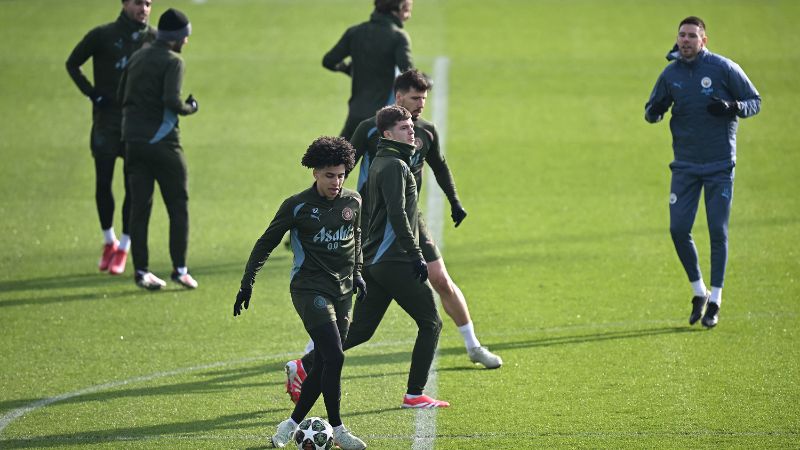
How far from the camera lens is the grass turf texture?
28.1 ft

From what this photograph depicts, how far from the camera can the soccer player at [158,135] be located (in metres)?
11.4

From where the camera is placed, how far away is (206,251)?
13.2 m

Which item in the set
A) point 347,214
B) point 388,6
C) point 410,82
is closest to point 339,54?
point 388,6

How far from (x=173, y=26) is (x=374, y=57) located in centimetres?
187

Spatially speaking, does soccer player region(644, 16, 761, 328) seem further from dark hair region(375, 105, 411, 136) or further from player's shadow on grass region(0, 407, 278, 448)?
player's shadow on grass region(0, 407, 278, 448)

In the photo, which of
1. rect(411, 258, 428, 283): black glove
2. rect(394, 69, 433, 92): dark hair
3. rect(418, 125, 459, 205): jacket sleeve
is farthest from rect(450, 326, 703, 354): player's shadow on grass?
rect(394, 69, 433, 92): dark hair

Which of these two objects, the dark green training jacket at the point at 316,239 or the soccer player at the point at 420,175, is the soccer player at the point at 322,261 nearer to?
the dark green training jacket at the point at 316,239

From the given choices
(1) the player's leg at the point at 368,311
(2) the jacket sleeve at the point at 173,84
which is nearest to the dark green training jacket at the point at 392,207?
(1) the player's leg at the point at 368,311

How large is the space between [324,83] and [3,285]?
8524mm

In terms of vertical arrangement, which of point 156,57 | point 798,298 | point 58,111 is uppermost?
point 156,57

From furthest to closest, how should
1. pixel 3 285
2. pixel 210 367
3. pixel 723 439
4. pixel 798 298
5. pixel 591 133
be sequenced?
pixel 591 133, pixel 3 285, pixel 798 298, pixel 210 367, pixel 723 439

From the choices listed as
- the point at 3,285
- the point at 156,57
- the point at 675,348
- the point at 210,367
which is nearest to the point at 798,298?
the point at 675,348

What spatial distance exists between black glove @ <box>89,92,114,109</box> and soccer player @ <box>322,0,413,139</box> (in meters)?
2.11

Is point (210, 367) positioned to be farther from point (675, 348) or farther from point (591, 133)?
point (591, 133)
